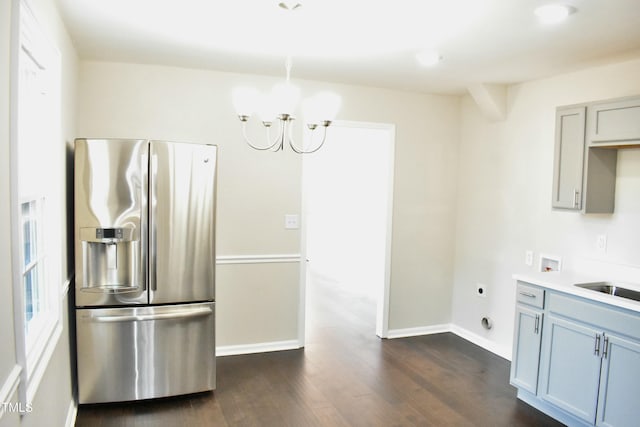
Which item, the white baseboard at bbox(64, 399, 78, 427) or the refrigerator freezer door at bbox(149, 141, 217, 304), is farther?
the refrigerator freezer door at bbox(149, 141, 217, 304)

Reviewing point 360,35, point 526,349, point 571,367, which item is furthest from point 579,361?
point 360,35

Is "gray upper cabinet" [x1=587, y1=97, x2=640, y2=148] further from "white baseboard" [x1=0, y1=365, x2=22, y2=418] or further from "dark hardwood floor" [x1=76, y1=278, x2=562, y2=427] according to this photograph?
"white baseboard" [x1=0, y1=365, x2=22, y2=418]

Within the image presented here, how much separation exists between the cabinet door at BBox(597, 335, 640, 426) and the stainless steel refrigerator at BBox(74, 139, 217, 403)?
249 cm

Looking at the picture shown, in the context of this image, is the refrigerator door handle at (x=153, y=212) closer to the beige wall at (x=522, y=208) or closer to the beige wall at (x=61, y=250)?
the beige wall at (x=61, y=250)

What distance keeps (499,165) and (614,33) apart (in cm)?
173

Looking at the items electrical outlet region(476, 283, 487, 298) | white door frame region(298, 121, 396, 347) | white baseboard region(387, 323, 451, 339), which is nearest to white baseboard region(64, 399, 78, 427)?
white door frame region(298, 121, 396, 347)

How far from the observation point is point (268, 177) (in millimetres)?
4105

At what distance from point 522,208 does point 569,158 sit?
83 centimetres

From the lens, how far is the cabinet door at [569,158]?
3188 mm

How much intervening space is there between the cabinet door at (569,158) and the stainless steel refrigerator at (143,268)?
7.99ft

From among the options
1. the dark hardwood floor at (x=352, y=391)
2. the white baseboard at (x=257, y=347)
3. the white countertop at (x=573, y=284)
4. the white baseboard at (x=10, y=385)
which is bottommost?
the dark hardwood floor at (x=352, y=391)

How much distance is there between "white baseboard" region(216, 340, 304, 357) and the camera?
407 cm

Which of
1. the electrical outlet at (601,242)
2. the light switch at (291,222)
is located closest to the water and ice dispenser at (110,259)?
the light switch at (291,222)

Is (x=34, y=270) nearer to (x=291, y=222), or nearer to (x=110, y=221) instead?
(x=110, y=221)
